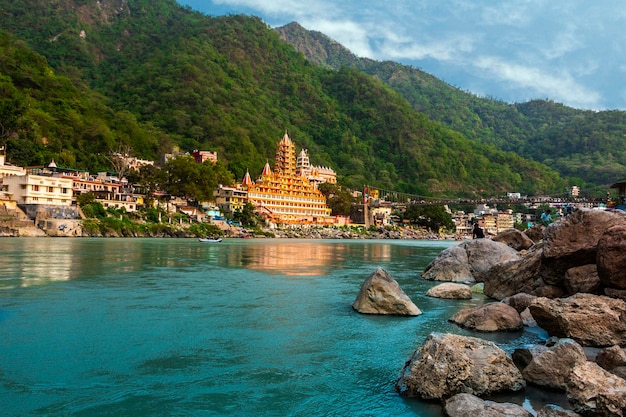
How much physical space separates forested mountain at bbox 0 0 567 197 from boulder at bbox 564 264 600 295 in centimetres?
7395

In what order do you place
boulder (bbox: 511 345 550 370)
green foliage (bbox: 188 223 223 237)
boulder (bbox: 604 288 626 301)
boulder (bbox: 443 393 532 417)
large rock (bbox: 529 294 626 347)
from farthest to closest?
green foliage (bbox: 188 223 223 237), boulder (bbox: 604 288 626 301), large rock (bbox: 529 294 626 347), boulder (bbox: 511 345 550 370), boulder (bbox: 443 393 532 417)

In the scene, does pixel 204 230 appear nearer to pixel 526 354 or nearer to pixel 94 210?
pixel 94 210

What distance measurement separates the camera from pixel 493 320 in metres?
9.79

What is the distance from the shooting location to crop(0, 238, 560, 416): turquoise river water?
5891mm

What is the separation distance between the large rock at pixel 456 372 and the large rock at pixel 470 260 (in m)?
11.8

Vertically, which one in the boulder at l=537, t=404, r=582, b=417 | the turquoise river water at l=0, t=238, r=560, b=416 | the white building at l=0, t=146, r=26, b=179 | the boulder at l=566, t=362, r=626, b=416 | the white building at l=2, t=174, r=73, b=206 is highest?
the white building at l=0, t=146, r=26, b=179

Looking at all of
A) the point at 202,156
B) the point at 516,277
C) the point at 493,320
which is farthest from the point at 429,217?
the point at 493,320

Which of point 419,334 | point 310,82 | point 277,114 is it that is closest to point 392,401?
point 419,334

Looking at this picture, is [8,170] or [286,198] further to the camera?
[286,198]

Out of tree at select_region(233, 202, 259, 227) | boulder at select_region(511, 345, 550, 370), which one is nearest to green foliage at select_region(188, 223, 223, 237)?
tree at select_region(233, 202, 259, 227)

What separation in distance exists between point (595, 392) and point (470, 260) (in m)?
13.9

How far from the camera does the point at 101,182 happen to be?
6322 cm

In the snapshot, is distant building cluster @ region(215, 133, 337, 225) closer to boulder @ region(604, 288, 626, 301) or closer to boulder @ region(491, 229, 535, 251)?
boulder @ region(491, 229, 535, 251)

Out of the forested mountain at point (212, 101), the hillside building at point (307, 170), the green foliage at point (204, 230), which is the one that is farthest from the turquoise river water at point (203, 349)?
the hillside building at point (307, 170)
